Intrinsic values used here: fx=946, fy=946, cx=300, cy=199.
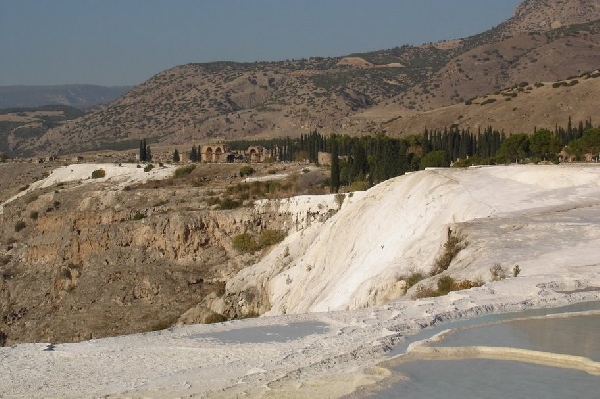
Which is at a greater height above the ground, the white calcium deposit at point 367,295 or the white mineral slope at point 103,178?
the white calcium deposit at point 367,295

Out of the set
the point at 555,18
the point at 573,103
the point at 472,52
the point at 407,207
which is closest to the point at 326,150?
the point at 573,103

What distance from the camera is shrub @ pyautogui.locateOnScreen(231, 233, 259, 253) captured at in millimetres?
50656

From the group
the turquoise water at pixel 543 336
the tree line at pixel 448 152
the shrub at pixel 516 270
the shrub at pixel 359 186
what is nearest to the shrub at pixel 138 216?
the tree line at pixel 448 152

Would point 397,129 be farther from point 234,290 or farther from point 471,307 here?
point 471,307

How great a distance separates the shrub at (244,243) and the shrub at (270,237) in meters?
0.38

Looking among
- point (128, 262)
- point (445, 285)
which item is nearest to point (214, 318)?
point (128, 262)

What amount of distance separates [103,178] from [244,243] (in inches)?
1237

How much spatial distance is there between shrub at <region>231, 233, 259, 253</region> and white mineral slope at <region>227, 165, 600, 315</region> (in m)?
12.5

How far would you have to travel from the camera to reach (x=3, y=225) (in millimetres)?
71250

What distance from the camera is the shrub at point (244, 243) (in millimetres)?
50656

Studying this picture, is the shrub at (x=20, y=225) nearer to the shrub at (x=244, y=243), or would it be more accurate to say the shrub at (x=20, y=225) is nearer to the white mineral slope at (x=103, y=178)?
the white mineral slope at (x=103, y=178)

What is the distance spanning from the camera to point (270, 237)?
165 ft

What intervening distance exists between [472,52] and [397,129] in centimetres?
6173

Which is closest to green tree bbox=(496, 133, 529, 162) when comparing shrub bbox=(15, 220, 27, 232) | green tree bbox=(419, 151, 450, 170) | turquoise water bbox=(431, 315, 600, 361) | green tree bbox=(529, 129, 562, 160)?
green tree bbox=(529, 129, 562, 160)
